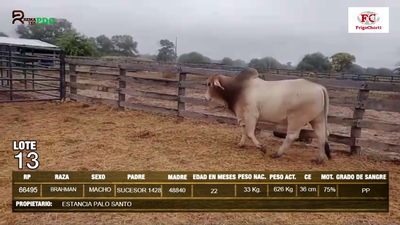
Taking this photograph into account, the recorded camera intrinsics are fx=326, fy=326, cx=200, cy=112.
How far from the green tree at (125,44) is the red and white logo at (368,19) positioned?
138 cm

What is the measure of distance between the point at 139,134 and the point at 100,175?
48.5 inches

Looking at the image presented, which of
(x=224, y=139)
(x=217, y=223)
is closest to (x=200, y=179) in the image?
(x=217, y=223)

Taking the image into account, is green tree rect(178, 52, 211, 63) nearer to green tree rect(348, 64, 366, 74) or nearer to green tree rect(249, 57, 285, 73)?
green tree rect(249, 57, 285, 73)

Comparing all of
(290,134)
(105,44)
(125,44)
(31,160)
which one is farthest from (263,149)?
(31,160)

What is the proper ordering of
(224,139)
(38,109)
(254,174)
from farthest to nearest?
(38,109) < (224,139) < (254,174)

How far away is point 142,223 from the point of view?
158 centimetres

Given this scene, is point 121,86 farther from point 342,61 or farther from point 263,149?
point 342,61

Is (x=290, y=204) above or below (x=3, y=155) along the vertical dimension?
below

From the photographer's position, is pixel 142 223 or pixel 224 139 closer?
pixel 142 223

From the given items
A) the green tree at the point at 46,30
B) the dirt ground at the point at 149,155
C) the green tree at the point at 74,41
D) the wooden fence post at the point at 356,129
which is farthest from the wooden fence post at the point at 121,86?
the wooden fence post at the point at 356,129

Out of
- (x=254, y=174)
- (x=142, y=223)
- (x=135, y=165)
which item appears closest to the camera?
(x=142, y=223)

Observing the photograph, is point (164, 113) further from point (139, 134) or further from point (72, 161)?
point (72, 161)

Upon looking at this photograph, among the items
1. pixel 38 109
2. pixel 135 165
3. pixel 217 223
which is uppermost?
pixel 38 109
